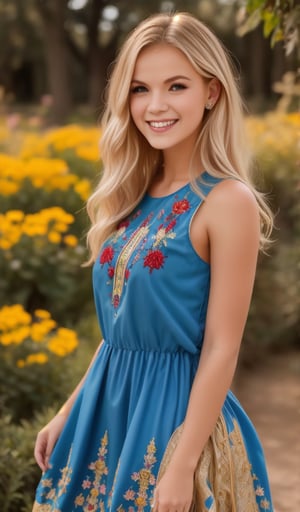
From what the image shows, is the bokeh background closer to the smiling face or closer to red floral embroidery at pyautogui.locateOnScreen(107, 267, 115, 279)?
the smiling face

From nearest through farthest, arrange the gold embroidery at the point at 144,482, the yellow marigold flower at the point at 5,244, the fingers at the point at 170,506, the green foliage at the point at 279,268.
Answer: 1. the fingers at the point at 170,506
2. the gold embroidery at the point at 144,482
3. the yellow marigold flower at the point at 5,244
4. the green foliage at the point at 279,268

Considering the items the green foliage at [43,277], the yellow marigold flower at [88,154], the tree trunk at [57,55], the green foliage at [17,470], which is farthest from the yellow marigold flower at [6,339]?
the tree trunk at [57,55]

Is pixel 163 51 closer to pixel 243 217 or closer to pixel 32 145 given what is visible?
pixel 243 217

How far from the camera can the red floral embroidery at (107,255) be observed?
6.55 feet

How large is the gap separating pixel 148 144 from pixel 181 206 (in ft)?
1.15

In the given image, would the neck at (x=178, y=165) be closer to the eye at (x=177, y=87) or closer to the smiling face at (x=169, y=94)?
the smiling face at (x=169, y=94)

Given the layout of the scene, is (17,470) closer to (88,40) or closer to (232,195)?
(232,195)

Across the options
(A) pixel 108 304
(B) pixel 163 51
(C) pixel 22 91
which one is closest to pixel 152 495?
(A) pixel 108 304

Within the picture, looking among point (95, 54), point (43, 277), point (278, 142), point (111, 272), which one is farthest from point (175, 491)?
point (95, 54)

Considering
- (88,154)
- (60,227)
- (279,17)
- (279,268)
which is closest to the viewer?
(279,17)

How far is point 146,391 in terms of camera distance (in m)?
1.85

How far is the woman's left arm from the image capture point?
1.71 m

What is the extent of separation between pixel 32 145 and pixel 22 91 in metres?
35.2

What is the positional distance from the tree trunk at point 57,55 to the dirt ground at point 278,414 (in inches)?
724
